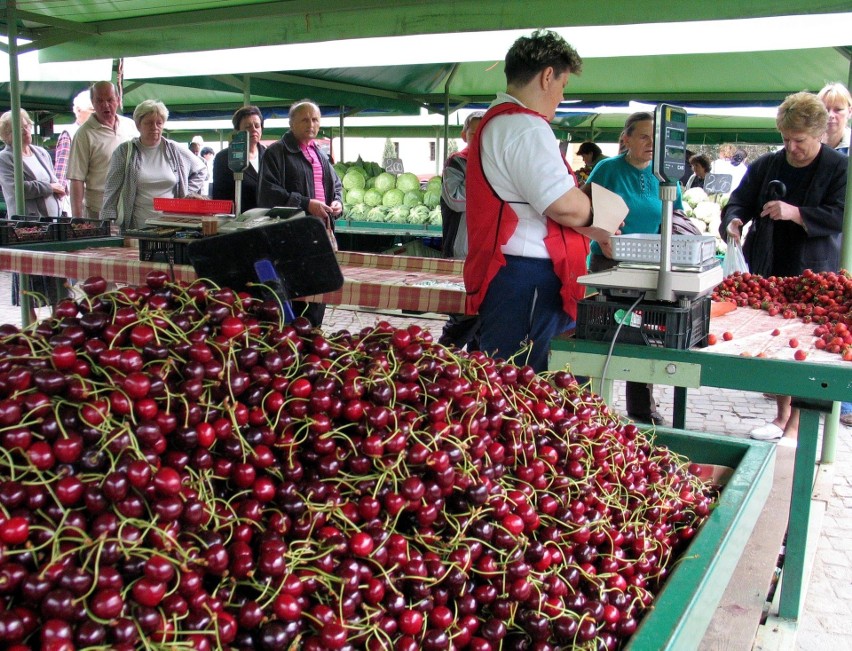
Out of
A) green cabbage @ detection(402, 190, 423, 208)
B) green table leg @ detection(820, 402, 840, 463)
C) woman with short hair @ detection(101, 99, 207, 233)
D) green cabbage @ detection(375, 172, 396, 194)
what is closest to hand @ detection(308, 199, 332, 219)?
woman with short hair @ detection(101, 99, 207, 233)

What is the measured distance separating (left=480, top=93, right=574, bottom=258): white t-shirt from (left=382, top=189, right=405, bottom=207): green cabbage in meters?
5.87

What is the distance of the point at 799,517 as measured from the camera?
2.56 m

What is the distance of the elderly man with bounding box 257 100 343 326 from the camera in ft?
17.2

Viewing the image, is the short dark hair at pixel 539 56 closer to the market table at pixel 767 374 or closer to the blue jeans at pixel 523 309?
the blue jeans at pixel 523 309

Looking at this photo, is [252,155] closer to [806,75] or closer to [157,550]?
[806,75]

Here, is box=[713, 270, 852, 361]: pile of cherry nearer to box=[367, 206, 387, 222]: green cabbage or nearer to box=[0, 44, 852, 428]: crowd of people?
box=[0, 44, 852, 428]: crowd of people

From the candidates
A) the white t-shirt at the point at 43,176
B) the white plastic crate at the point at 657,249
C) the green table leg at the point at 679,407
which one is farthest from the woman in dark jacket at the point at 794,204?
the white t-shirt at the point at 43,176

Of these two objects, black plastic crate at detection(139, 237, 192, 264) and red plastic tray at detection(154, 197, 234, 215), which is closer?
black plastic crate at detection(139, 237, 192, 264)

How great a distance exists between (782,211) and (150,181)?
4194 millimetres

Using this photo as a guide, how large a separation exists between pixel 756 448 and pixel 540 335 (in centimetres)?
107

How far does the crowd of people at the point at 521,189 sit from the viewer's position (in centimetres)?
297

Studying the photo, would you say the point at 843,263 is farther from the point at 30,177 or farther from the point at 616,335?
the point at 30,177

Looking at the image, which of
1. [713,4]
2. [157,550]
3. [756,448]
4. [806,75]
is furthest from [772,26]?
[157,550]

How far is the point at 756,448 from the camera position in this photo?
7.20 ft
